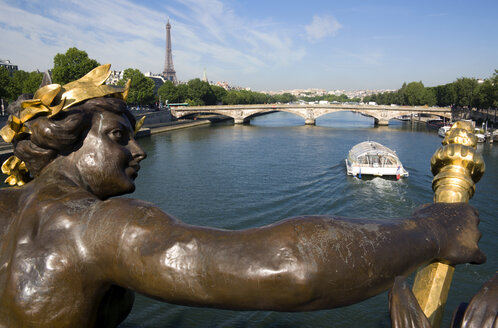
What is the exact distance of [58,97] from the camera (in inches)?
43.1

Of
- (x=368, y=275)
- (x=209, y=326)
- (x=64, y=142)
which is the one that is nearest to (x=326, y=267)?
(x=368, y=275)

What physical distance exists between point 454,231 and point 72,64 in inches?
1374

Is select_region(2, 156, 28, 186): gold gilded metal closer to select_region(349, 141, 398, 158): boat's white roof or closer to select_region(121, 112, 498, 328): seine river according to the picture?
select_region(121, 112, 498, 328): seine river

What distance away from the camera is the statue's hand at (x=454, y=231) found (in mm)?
912

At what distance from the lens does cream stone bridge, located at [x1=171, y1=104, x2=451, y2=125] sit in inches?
1797

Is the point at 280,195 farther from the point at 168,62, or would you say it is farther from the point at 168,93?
the point at 168,62

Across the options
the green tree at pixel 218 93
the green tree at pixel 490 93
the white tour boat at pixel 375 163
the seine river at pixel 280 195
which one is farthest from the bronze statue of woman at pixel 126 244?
the green tree at pixel 218 93

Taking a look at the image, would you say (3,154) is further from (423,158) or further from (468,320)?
(423,158)

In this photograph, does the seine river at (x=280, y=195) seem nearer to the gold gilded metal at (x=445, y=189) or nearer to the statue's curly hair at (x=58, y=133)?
the statue's curly hair at (x=58, y=133)

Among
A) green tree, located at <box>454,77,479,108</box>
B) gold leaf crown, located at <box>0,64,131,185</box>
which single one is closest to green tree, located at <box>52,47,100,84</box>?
gold leaf crown, located at <box>0,64,131,185</box>

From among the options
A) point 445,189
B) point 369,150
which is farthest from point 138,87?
point 445,189

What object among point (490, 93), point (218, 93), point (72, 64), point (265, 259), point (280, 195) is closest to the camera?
point (265, 259)

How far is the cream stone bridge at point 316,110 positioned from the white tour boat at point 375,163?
28583mm

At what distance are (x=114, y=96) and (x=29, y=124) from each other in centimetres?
26
